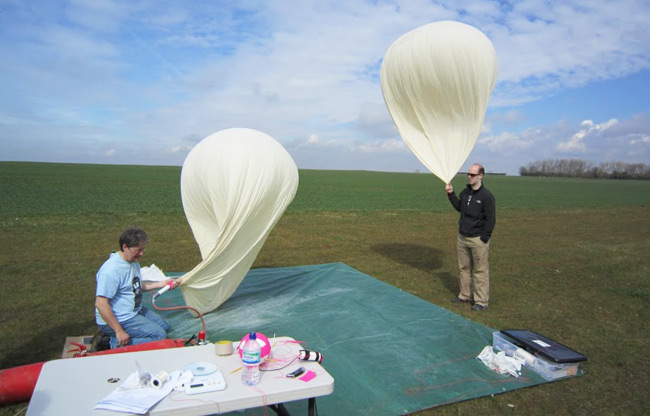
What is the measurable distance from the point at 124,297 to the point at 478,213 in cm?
482

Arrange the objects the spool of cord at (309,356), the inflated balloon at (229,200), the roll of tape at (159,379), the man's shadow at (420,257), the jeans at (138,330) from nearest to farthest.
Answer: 1. the roll of tape at (159,379)
2. the spool of cord at (309,356)
3. the jeans at (138,330)
4. the inflated balloon at (229,200)
5. the man's shadow at (420,257)

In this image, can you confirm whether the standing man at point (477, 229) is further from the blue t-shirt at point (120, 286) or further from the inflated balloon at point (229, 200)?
the blue t-shirt at point (120, 286)

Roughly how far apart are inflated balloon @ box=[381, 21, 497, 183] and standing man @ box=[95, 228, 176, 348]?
4283mm

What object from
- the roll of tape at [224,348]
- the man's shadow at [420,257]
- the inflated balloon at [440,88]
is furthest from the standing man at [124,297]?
the man's shadow at [420,257]

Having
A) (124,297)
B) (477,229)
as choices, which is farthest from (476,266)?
(124,297)

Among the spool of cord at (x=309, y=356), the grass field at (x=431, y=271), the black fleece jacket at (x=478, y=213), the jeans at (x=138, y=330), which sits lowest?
the grass field at (x=431, y=271)

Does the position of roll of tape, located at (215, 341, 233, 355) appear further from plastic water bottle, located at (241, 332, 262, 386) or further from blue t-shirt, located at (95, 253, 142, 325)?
blue t-shirt, located at (95, 253, 142, 325)

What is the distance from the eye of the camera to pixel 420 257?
32.4 ft

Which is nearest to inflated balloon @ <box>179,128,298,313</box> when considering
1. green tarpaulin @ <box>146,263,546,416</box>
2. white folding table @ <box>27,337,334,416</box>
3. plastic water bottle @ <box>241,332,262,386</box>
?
green tarpaulin @ <box>146,263,546,416</box>

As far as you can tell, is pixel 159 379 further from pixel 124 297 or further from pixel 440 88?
Result: pixel 440 88

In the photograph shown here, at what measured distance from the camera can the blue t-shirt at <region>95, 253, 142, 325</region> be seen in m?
3.77

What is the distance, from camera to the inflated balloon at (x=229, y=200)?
185 inches

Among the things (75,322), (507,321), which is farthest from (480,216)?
(75,322)

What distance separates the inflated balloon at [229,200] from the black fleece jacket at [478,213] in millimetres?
2742
